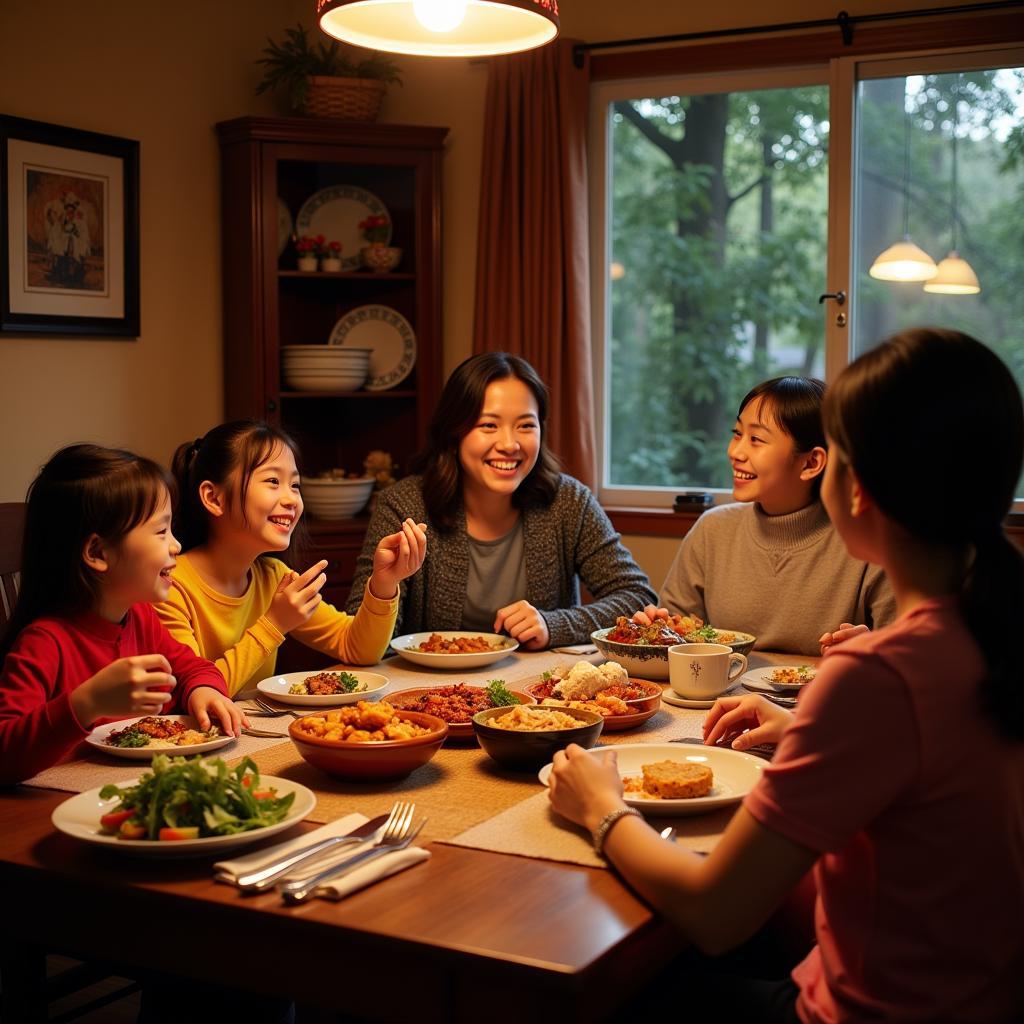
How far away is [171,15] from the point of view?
4.09m

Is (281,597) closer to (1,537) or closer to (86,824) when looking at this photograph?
(1,537)

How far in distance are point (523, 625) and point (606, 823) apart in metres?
1.15

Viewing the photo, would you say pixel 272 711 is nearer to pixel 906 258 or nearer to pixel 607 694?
pixel 607 694

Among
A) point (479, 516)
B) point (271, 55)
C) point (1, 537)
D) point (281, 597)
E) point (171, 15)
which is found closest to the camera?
point (281, 597)

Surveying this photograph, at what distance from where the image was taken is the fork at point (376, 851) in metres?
1.24

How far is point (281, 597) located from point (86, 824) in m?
0.84

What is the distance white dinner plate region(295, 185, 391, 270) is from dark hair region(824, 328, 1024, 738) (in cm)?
344

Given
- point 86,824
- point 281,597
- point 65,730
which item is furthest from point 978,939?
point 281,597

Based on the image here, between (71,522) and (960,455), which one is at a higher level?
(960,455)

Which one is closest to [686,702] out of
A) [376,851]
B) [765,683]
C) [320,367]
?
[765,683]

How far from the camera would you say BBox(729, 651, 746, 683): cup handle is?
6.91ft

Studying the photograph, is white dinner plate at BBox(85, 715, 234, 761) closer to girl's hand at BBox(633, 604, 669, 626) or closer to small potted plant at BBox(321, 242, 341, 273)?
girl's hand at BBox(633, 604, 669, 626)

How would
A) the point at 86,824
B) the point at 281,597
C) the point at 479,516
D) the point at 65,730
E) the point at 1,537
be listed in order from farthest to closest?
the point at 479,516, the point at 1,537, the point at 281,597, the point at 65,730, the point at 86,824

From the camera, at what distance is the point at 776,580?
2615 mm
